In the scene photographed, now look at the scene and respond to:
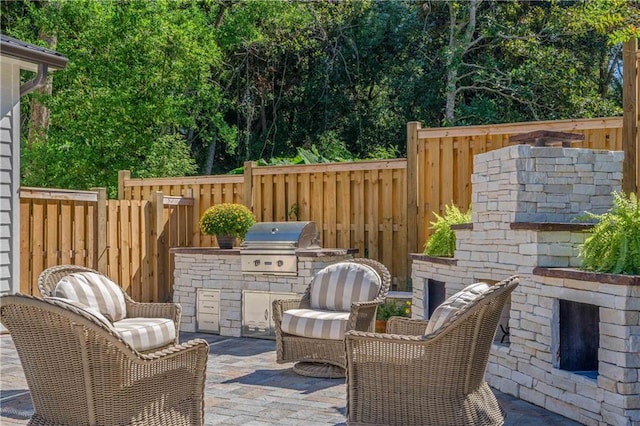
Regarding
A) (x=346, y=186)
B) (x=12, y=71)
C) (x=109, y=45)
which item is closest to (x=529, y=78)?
(x=346, y=186)

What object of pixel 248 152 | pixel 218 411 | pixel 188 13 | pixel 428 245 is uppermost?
pixel 188 13

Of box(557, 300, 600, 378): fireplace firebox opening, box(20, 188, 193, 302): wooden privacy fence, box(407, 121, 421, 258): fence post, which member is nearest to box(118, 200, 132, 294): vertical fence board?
box(20, 188, 193, 302): wooden privacy fence

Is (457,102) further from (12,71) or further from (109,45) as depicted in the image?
(12,71)

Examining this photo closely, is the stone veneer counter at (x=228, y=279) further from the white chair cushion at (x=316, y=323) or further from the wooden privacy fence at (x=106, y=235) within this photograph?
the white chair cushion at (x=316, y=323)

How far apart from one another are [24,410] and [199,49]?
9.50m

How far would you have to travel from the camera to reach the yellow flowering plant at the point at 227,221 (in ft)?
25.4

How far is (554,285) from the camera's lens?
14.6 feet

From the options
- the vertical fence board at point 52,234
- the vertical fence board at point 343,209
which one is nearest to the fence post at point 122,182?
the vertical fence board at point 52,234

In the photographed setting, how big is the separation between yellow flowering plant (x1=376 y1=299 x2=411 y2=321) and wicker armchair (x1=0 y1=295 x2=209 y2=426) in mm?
3697

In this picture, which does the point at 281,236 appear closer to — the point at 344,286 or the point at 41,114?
the point at 344,286

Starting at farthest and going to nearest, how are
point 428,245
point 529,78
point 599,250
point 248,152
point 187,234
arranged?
point 248,152 < point 529,78 < point 187,234 < point 428,245 < point 599,250

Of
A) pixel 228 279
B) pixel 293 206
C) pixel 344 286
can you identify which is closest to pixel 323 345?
pixel 344 286

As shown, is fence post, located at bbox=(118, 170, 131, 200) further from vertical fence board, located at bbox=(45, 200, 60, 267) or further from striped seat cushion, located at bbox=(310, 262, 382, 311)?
striped seat cushion, located at bbox=(310, 262, 382, 311)

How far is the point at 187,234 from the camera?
30.3 feet
